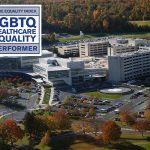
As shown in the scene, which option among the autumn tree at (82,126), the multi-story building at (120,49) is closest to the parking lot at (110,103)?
the autumn tree at (82,126)

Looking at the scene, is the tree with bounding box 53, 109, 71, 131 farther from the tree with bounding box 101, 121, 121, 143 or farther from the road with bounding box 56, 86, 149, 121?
the road with bounding box 56, 86, 149, 121

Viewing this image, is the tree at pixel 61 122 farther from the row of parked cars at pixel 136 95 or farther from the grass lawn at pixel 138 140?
the row of parked cars at pixel 136 95

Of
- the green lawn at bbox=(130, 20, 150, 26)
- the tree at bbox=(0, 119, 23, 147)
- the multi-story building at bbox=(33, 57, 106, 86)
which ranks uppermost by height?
the green lawn at bbox=(130, 20, 150, 26)

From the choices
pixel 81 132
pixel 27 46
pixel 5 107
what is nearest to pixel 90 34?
pixel 5 107

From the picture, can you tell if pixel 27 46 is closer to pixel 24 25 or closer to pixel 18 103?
pixel 24 25

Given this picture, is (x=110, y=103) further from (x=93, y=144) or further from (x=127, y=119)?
(x=93, y=144)
